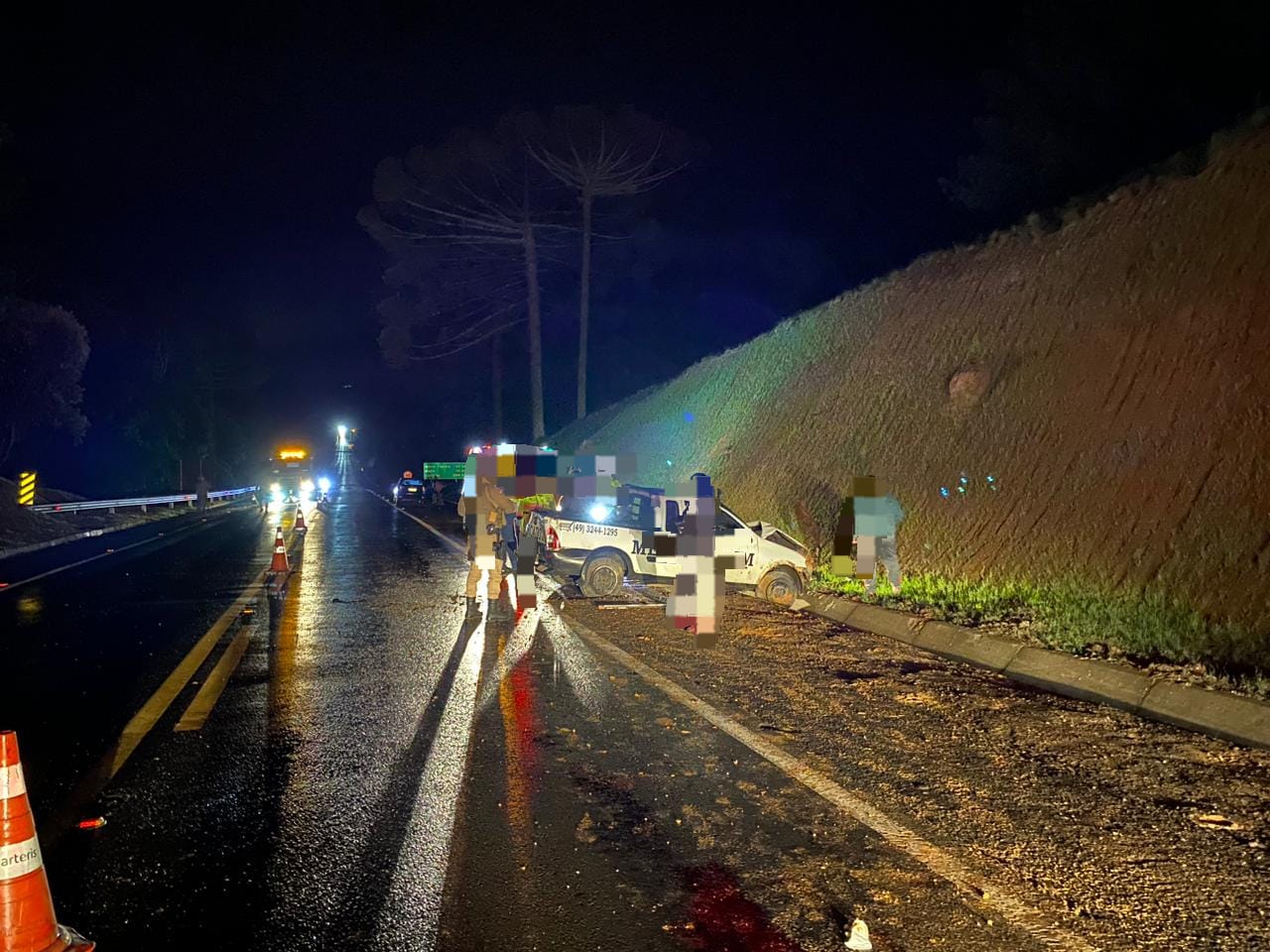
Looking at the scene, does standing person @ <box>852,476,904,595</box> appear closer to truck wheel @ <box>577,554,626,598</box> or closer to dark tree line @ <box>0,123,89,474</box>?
truck wheel @ <box>577,554,626,598</box>

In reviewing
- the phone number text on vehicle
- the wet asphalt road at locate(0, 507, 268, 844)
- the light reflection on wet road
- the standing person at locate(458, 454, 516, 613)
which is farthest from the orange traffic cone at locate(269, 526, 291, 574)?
the light reflection on wet road

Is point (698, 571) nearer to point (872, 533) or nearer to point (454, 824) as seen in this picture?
point (872, 533)

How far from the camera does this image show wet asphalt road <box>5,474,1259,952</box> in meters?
4.05

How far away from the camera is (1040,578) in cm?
1148

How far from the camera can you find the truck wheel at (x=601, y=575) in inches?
520

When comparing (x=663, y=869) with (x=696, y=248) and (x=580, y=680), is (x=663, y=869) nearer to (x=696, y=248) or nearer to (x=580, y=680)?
(x=580, y=680)

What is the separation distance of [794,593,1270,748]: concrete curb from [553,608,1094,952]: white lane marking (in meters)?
2.88

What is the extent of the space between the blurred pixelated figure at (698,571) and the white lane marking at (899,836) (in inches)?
130

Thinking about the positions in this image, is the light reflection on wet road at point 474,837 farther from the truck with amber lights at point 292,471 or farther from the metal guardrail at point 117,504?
the truck with amber lights at point 292,471

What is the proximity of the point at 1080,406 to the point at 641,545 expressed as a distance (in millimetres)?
6250

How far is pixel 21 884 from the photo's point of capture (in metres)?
3.62

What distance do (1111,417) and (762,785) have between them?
9123 mm

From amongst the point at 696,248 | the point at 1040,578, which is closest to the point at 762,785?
→ the point at 1040,578

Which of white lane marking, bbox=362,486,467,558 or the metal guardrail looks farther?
the metal guardrail
